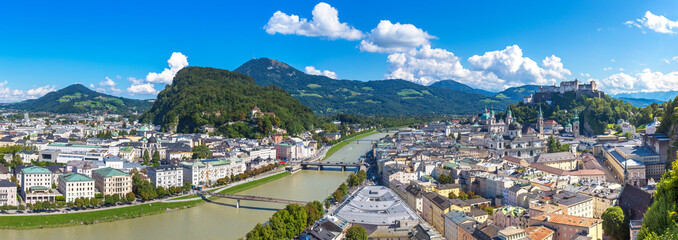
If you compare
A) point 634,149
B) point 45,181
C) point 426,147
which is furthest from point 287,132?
point 634,149

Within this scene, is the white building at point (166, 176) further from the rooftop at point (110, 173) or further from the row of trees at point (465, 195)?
the row of trees at point (465, 195)

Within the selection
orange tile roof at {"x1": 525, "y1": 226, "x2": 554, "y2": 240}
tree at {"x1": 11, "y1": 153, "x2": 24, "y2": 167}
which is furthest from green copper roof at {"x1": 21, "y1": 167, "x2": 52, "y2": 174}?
orange tile roof at {"x1": 525, "y1": 226, "x2": 554, "y2": 240}

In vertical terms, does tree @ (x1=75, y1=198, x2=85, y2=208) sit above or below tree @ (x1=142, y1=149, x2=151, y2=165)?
below

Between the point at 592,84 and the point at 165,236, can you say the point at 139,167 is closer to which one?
the point at 165,236

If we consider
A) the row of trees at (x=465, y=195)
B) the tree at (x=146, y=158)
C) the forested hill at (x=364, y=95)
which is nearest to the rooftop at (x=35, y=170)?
the tree at (x=146, y=158)

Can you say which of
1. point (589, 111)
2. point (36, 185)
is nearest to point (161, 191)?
point (36, 185)

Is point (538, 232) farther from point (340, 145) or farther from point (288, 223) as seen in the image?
point (340, 145)

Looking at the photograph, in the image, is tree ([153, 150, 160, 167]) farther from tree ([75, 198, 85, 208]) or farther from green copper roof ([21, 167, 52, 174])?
tree ([75, 198, 85, 208])
